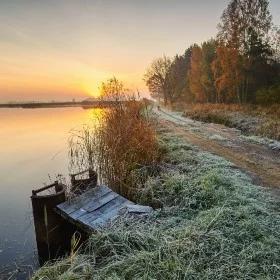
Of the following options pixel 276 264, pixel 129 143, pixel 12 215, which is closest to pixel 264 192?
pixel 276 264

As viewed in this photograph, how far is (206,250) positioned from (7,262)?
13.3 ft

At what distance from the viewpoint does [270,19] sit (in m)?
30.0

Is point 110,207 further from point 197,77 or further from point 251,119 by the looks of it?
point 197,77

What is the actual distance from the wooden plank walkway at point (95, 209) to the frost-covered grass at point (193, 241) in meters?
0.38

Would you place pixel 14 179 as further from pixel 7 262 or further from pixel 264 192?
pixel 264 192

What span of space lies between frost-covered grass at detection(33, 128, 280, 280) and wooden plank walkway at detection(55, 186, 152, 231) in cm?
38

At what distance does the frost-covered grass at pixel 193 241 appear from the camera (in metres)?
4.33

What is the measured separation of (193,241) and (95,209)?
91.3 inches

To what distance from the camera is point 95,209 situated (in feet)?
21.3

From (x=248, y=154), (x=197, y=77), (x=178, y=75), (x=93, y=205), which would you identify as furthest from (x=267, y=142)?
(x=178, y=75)

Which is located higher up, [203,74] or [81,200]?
[203,74]

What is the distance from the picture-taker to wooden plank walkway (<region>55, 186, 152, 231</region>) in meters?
6.00

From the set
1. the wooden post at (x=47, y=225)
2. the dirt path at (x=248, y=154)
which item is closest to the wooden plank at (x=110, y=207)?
the wooden post at (x=47, y=225)

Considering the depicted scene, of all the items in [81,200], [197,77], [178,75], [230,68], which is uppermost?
[178,75]
